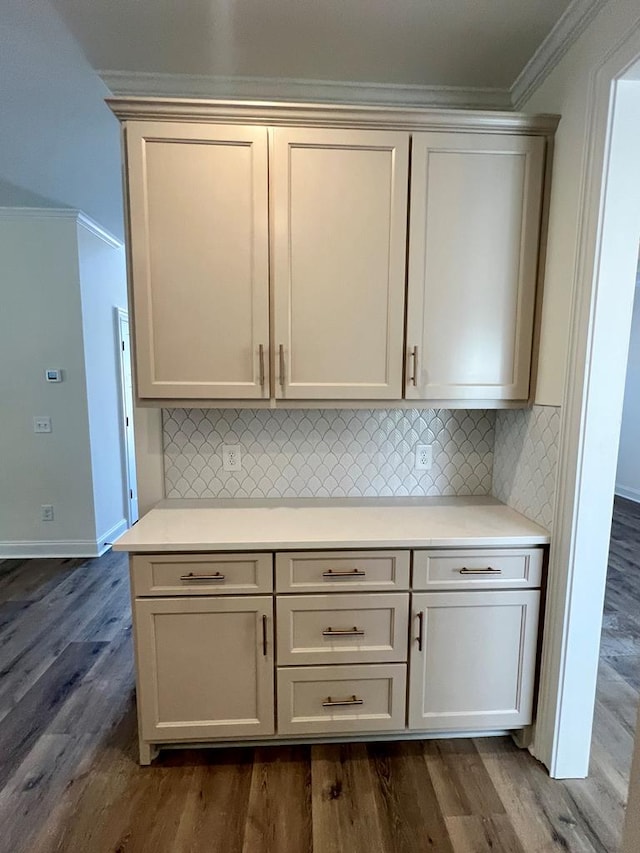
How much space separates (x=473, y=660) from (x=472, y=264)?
155 cm

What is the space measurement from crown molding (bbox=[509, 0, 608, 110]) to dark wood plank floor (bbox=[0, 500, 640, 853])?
2.70 meters

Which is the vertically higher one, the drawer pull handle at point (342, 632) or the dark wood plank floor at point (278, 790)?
the drawer pull handle at point (342, 632)

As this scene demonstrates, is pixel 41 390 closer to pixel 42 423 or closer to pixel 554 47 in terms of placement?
pixel 42 423

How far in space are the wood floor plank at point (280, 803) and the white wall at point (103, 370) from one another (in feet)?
8.82

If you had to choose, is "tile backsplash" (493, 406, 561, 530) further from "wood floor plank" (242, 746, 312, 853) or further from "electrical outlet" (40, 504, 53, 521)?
"electrical outlet" (40, 504, 53, 521)

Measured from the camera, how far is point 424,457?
2.18 metres

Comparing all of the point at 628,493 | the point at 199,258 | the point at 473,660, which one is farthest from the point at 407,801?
the point at 628,493

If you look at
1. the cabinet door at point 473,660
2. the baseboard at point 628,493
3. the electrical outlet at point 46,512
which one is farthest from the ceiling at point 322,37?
the baseboard at point 628,493

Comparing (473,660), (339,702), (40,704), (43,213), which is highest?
(43,213)

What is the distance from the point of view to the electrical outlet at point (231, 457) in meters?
2.11

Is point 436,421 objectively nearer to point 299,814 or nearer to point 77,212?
point 299,814

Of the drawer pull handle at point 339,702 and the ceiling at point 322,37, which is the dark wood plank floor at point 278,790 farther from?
the ceiling at point 322,37

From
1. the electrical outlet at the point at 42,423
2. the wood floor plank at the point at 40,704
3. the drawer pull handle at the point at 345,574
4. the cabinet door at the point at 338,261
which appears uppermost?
the cabinet door at the point at 338,261

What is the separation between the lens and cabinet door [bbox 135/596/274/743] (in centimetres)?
164
